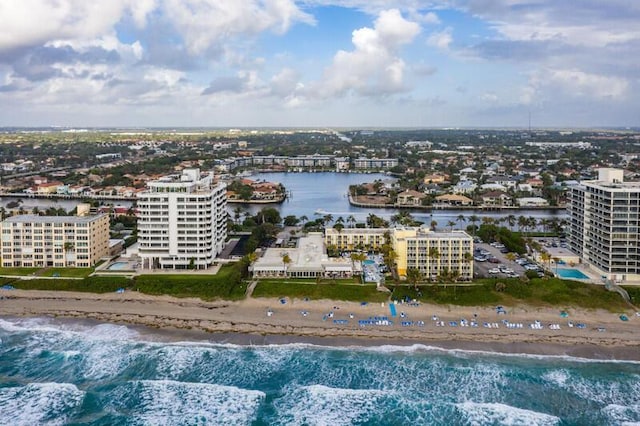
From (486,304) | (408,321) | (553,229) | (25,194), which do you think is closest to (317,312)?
(408,321)

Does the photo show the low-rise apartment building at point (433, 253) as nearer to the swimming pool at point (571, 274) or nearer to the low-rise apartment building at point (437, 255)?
the low-rise apartment building at point (437, 255)

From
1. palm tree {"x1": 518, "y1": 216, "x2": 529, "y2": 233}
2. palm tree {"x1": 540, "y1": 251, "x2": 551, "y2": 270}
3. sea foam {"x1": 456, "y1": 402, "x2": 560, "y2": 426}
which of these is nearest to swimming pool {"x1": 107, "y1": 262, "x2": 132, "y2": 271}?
sea foam {"x1": 456, "y1": 402, "x2": 560, "y2": 426}

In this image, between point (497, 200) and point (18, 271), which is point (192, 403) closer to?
point (18, 271)

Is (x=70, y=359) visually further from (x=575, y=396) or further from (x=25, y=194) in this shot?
(x=25, y=194)

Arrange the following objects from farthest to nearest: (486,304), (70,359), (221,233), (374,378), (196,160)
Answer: (196,160), (221,233), (486,304), (70,359), (374,378)

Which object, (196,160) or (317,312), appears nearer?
(317,312)

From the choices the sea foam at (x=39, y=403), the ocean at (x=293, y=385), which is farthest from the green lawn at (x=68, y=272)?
the sea foam at (x=39, y=403)

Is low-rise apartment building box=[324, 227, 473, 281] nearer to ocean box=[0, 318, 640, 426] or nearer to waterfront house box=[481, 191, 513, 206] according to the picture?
ocean box=[0, 318, 640, 426]
